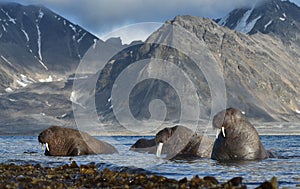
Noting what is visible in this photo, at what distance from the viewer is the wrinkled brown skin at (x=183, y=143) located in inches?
1005

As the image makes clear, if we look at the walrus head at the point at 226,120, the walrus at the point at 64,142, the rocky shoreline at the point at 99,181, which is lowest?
the rocky shoreline at the point at 99,181

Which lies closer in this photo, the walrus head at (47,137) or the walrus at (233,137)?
the walrus at (233,137)

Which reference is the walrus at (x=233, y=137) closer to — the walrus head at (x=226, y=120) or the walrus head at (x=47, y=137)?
the walrus head at (x=226, y=120)

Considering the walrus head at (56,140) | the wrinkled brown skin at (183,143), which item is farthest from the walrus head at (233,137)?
the walrus head at (56,140)

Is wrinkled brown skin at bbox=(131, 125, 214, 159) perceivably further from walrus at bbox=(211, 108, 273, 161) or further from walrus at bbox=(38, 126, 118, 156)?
walrus at bbox=(38, 126, 118, 156)

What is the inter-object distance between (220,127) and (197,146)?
5164mm

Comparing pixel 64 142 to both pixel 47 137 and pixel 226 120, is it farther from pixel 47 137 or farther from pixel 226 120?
pixel 226 120

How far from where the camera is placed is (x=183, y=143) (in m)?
26.6

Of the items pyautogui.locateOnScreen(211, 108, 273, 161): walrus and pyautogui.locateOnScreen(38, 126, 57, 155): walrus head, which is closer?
pyautogui.locateOnScreen(211, 108, 273, 161): walrus

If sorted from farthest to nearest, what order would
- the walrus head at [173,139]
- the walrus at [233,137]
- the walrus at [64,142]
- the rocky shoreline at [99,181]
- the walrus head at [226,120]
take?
the walrus at [64,142]
the walrus head at [173,139]
the walrus at [233,137]
the walrus head at [226,120]
the rocky shoreline at [99,181]

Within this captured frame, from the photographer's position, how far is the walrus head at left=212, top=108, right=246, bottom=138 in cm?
2119

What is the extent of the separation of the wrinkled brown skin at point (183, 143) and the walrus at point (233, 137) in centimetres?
340

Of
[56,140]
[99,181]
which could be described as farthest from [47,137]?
[99,181]

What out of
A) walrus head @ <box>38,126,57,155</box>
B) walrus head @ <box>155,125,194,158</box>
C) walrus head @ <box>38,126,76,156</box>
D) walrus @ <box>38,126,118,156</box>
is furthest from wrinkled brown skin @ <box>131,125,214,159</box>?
walrus head @ <box>38,126,57,155</box>
